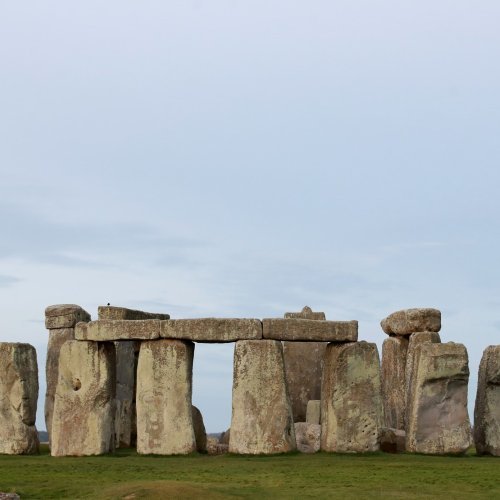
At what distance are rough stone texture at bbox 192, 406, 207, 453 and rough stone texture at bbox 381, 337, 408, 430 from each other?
475 centimetres

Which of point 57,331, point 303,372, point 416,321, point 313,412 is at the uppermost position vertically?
point 416,321

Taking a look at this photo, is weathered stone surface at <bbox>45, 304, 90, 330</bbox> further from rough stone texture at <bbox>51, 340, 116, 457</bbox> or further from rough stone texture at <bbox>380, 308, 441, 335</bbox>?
rough stone texture at <bbox>380, 308, 441, 335</bbox>

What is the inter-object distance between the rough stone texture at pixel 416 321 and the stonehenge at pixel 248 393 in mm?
2344

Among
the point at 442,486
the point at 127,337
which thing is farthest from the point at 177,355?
the point at 442,486

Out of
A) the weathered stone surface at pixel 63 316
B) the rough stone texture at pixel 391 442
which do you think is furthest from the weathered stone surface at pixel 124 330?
the weathered stone surface at pixel 63 316

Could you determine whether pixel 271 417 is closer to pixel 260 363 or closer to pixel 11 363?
pixel 260 363

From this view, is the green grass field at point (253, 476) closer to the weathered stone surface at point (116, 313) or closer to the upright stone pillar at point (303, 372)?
the weathered stone surface at point (116, 313)

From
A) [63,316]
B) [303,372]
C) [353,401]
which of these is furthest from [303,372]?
[353,401]

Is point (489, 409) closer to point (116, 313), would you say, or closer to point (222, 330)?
point (222, 330)

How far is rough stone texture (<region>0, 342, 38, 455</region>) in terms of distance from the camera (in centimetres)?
2388

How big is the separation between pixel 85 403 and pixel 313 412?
5831mm

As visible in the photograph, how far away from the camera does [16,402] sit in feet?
78.5

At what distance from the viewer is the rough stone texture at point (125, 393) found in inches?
1010

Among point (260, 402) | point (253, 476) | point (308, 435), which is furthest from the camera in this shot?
point (308, 435)
